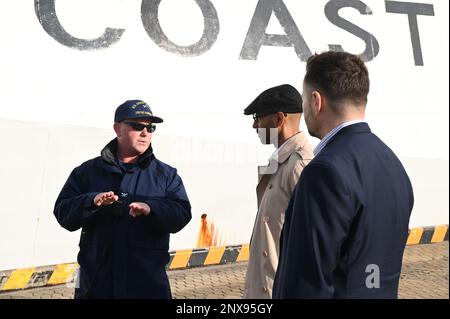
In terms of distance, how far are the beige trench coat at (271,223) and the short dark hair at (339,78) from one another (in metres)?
1.08

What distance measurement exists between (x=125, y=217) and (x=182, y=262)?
151 inches

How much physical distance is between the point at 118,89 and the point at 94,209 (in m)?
3.45

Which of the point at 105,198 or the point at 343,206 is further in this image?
the point at 105,198

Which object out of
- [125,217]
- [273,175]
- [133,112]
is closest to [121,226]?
[125,217]

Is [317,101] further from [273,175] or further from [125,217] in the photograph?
[125,217]

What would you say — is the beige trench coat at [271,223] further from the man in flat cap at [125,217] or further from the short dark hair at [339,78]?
the short dark hair at [339,78]

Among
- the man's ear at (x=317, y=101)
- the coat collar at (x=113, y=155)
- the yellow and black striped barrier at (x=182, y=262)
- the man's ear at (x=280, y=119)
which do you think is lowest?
the yellow and black striped barrier at (x=182, y=262)

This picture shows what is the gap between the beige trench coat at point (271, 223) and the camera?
346 centimetres

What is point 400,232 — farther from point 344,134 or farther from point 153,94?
point 153,94

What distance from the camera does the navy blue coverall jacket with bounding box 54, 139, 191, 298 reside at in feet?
13.3

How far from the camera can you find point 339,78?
8.14ft

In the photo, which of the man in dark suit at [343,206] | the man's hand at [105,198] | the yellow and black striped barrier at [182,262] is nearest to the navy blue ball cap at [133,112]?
the man's hand at [105,198]

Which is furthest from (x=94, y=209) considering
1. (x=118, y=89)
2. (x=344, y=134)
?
(x=118, y=89)
